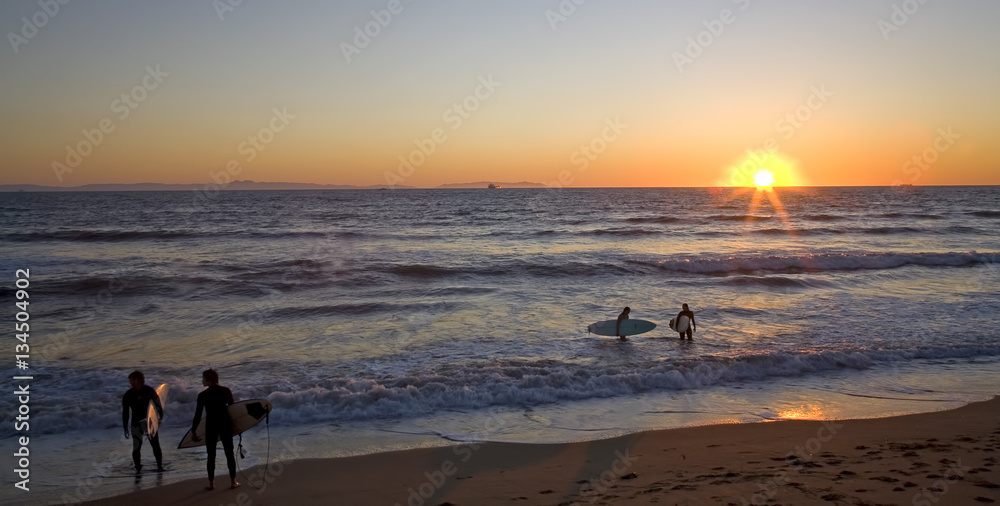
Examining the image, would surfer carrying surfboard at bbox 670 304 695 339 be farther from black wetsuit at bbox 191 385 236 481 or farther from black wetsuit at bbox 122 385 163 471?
black wetsuit at bbox 122 385 163 471

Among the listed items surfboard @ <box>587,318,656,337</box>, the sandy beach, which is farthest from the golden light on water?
surfboard @ <box>587,318,656,337</box>

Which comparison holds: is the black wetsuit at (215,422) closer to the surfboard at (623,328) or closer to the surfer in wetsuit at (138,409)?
the surfer in wetsuit at (138,409)

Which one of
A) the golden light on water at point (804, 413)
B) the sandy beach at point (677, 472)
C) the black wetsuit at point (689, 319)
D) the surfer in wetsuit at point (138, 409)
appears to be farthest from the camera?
the black wetsuit at point (689, 319)

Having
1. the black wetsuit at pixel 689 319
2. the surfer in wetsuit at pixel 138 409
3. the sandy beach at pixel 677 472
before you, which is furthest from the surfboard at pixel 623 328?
the surfer in wetsuit at pixel 138 409

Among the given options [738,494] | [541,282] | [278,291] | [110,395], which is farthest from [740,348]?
[278,291]

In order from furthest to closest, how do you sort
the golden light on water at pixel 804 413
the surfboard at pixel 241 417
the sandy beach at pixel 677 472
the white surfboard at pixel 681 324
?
the white surfboard at pixel 681 324 < the golden light on water at pixel 804 413 < the surfboard at pixel 241 417 < the sandy beach at pixel 677 472

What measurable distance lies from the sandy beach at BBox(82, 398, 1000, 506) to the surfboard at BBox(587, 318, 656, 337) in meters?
6.13

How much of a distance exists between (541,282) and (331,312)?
350 inches

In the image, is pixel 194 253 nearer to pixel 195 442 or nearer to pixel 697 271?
pixel 697 271

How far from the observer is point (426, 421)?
10102 millimetres

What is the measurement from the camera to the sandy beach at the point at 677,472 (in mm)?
6539

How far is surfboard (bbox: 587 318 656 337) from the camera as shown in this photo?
604 inches

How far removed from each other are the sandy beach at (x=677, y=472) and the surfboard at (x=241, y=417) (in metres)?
0.52

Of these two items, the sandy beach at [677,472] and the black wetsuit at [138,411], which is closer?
the sandy beach at [677,472]
